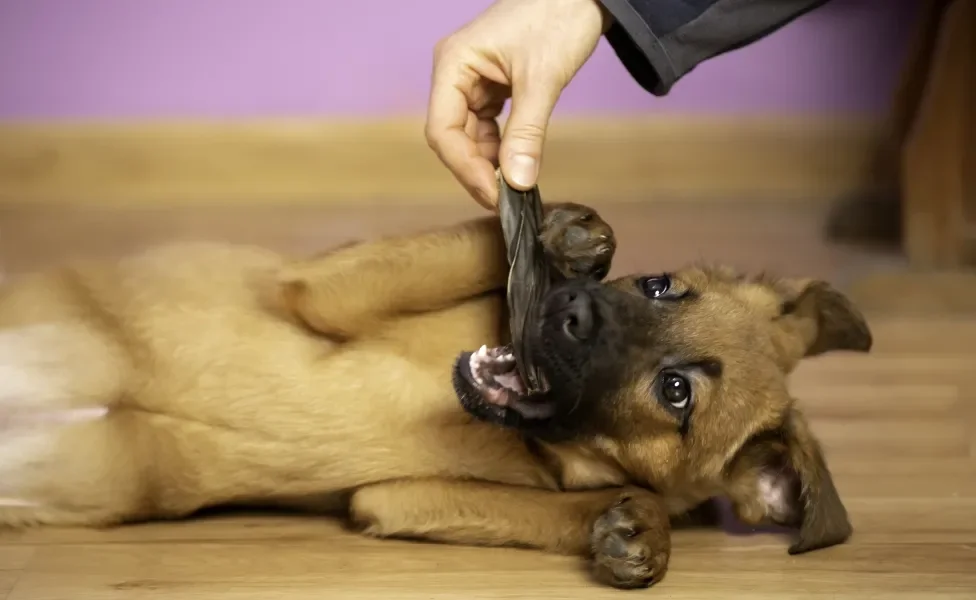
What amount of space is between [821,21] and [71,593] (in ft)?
9.95

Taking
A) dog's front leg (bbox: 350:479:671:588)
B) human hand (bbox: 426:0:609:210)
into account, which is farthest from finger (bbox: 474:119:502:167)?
dog's front leg (bbox: 350:479:671:588)

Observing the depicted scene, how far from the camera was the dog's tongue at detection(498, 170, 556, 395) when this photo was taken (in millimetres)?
2080

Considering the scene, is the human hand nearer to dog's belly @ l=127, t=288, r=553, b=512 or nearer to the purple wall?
dog's belly @ l=127, t=288, r=553, b=512

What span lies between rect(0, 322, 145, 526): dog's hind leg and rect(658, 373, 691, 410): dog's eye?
1.12m

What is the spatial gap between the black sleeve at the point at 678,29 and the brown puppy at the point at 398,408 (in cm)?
39

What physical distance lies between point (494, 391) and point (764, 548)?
70cm

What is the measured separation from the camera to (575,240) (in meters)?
2.19

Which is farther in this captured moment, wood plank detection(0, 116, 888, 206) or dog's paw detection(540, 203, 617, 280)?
wood plank detection(0, 116, 888, 206)

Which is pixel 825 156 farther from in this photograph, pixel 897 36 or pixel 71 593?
pixel 71 593

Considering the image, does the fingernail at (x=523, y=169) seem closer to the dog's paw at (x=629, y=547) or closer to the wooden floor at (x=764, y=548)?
the dog's paw at (x=629, y=547)

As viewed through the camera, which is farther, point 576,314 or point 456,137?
point 456,137

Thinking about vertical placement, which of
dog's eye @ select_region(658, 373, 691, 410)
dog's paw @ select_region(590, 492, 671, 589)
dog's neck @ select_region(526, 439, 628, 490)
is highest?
dog's eye @ select_region(658, 373, 691, 410)

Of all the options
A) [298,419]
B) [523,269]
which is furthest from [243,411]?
[523,269]

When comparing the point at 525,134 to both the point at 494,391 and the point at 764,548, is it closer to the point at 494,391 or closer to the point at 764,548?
the point at 494,391
